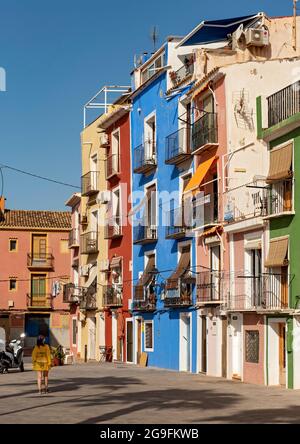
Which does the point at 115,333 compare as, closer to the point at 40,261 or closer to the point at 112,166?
the point at 112,166

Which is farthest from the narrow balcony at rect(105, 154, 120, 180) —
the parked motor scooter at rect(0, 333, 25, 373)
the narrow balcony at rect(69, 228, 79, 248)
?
the parked motor scooter at rect(0, 333, 25, 373)

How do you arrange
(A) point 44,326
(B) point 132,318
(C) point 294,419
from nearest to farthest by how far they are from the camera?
(C) point 294,419 < (B) point 132,318 < (A) point 44,326

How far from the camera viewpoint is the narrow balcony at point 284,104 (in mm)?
27016

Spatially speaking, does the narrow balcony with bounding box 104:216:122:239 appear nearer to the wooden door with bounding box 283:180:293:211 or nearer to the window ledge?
the window ledge

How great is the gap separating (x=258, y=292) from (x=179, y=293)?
849 centimetres

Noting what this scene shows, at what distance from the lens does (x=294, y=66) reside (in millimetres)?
32875

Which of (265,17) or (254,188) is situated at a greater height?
(265,17)

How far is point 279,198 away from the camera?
27719 mm

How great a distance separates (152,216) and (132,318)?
5.87 m

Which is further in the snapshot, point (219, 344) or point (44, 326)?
point (44, 326)

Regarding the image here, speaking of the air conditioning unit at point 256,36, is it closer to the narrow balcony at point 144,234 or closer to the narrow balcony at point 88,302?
the narrow balcony at point 144,234

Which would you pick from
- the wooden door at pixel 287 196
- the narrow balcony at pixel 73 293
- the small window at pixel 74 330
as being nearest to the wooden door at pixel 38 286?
the small window at pixel 74 330

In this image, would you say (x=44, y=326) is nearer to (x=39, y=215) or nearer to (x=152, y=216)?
(x=39, y=215)

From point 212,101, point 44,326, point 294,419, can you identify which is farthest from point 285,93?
point 44,326
